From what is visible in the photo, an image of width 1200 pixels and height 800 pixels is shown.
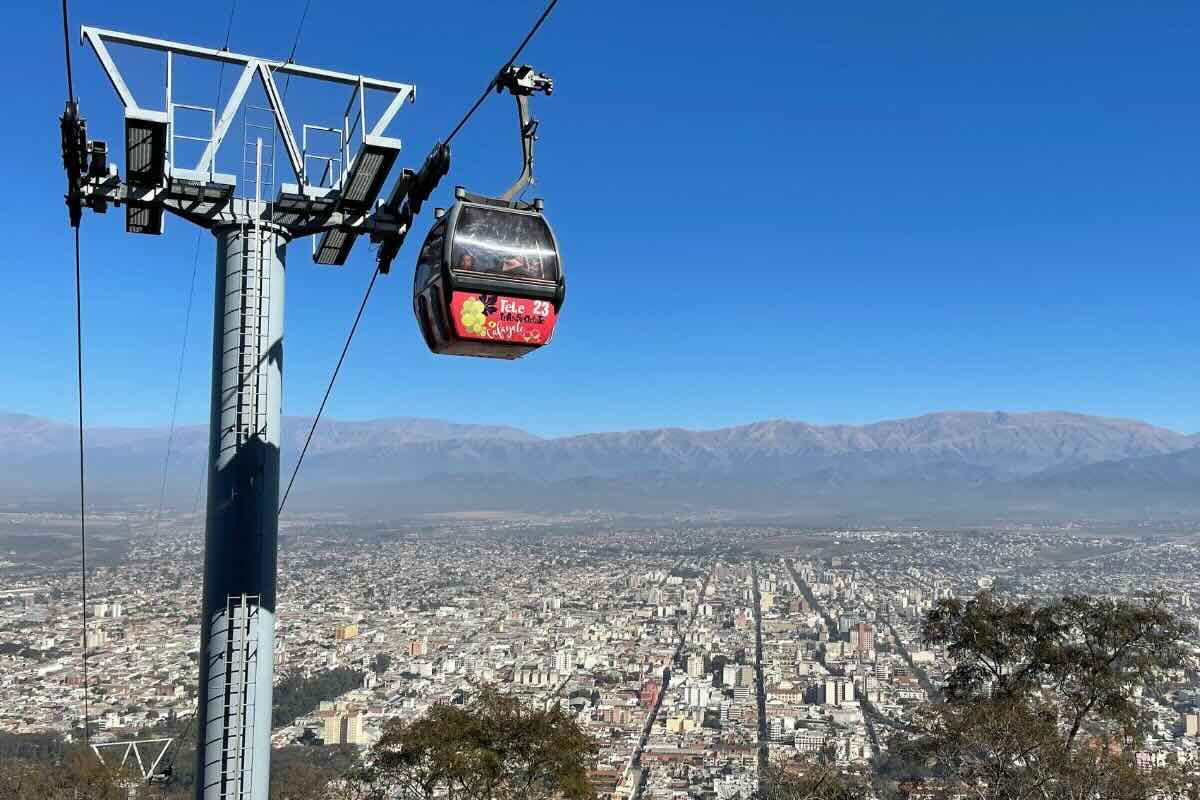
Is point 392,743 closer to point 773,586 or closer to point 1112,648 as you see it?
point 1112,648

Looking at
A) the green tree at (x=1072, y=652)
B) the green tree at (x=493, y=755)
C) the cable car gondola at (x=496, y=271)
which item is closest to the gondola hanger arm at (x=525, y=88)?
the cable car gondola at (x=496, y=271)

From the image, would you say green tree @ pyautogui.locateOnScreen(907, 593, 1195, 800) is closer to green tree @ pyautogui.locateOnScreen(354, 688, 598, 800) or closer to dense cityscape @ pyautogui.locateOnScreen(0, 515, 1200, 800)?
dense cityscape @ pyautogui.locateOnScreen(0, 515, 1200, 800)

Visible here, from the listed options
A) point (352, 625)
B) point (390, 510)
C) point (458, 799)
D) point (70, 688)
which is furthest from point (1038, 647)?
point (390, 510)

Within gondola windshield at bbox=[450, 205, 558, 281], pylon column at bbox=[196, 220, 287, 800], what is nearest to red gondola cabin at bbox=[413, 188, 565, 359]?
gondola windshield at bbox=[450, 205, 558, 281]

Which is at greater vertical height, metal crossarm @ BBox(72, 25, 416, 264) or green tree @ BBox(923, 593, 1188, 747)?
metal crossarm @ BBox(72, 25, 416, 264)

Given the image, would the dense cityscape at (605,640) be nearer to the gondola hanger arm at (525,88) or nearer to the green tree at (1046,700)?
the green tree at (1046,700)

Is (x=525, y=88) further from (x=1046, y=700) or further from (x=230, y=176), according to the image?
(x=1046, y=700)
